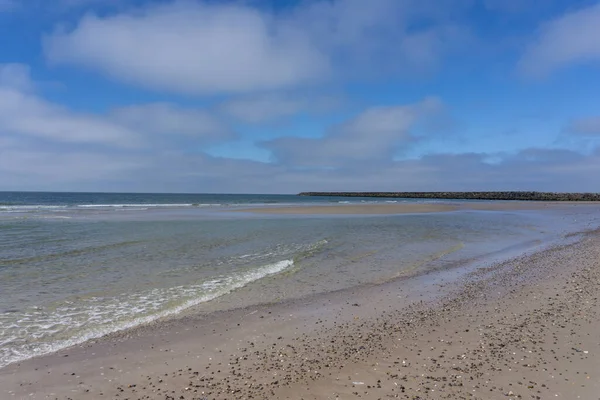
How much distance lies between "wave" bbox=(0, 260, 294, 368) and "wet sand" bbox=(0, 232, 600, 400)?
0.48m

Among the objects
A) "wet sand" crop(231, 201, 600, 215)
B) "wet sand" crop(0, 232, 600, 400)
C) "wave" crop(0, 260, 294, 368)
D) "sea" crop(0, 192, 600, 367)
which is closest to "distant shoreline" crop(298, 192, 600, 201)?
"wet sand" crop(231, 201, 600, 215)

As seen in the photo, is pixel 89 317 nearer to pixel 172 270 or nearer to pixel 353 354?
pixel 172 270

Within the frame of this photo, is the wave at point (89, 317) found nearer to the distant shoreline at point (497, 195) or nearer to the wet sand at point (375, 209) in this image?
the wet sand at point (375, 209)

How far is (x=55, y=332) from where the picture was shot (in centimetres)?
711

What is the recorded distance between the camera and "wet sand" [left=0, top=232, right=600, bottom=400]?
190 inches

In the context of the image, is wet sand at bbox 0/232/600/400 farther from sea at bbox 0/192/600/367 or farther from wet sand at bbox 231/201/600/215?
wet sand at bbox 231/201/600/215

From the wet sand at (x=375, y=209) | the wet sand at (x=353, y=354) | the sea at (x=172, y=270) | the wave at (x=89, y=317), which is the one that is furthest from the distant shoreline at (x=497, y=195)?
the wave at (x=89, y=317)

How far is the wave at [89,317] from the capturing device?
6580 millimetres

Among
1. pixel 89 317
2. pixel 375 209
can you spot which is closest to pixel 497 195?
pixel 375 209

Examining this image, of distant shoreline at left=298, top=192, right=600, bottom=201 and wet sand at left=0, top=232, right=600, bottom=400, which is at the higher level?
distant shoreline at left=298, top=192, right=600, bottom=201

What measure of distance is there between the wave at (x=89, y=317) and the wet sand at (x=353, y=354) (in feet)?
1.56

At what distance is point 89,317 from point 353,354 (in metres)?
5.30

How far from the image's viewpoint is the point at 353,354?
19.4ft

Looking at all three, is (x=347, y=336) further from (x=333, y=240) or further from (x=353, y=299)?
(x=333, y=240)
